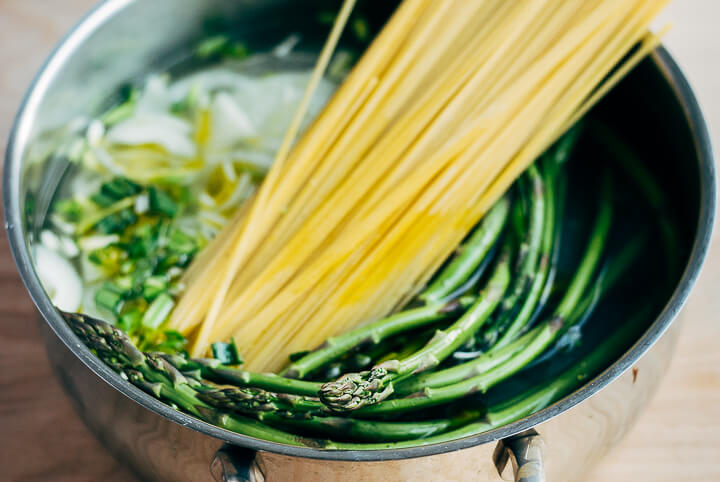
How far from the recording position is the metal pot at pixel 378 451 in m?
0.63

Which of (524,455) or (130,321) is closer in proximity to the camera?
(524,455)

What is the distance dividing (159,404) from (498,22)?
66 cm

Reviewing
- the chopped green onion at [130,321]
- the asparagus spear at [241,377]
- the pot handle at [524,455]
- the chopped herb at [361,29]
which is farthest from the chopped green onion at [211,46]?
the pot handle at [524,455]

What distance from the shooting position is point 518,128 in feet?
3.04

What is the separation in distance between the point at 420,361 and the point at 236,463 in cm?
25

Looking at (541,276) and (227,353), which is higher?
(541,276)

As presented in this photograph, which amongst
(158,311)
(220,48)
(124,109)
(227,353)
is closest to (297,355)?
(227,353)

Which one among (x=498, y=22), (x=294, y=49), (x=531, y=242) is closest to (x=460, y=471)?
(x=531, y=242)

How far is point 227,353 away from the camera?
2.84ft

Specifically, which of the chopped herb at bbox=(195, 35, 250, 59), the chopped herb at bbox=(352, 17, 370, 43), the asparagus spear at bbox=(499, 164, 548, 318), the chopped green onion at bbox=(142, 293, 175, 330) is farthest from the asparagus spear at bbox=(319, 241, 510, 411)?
the chopped herb at bbox=(195, 35, 250, 59)

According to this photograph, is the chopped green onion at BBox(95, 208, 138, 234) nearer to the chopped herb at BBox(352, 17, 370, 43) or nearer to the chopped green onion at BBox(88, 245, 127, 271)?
the chopped green onion at BBox(88, 245, 127, 271)

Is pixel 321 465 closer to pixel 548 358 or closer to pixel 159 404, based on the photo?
pixel 159 404

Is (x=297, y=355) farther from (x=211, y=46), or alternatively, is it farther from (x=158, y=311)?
(x=211, y=46)

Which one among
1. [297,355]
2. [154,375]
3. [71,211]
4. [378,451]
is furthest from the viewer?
[71,211]
